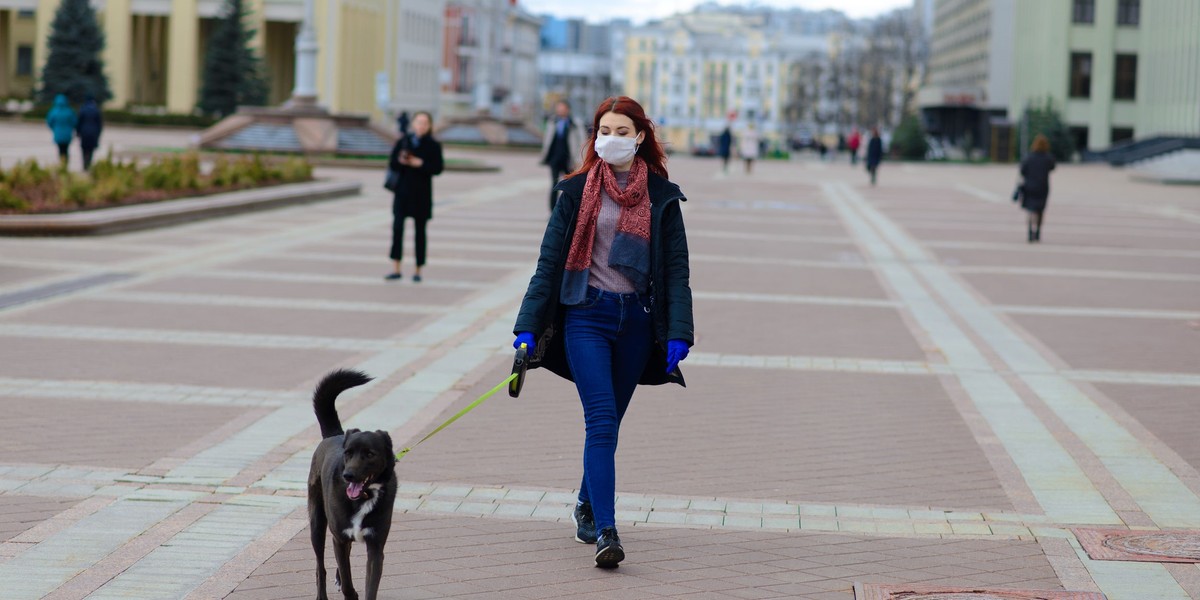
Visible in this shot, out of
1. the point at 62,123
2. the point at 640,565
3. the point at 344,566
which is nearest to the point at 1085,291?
the point at 640,565

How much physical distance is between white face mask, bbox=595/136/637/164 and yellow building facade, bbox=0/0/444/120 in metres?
72.6

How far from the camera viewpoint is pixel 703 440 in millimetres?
8531

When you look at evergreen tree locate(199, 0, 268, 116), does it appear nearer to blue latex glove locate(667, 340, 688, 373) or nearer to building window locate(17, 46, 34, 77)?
building window locate(17, 46, 34, 77)

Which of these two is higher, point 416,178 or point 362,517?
point 416,178

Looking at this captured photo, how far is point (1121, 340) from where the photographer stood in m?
12.9

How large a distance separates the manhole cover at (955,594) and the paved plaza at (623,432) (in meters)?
0.08

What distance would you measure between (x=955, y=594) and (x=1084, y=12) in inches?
3091

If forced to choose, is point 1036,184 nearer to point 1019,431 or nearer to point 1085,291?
point 1085,291

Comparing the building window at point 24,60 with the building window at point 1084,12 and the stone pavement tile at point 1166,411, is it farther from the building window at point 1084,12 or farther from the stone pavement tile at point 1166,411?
the stone pavement tile at point 1166,411

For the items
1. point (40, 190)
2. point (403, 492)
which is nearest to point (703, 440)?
point (403, 492)

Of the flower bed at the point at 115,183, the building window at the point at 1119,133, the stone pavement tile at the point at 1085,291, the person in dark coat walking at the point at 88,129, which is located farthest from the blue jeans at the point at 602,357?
the building window at the point at 1119,133

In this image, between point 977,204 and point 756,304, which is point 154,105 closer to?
point 977,204

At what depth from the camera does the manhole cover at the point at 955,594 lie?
5.66 m

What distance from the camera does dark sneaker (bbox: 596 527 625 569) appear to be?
5887mm
